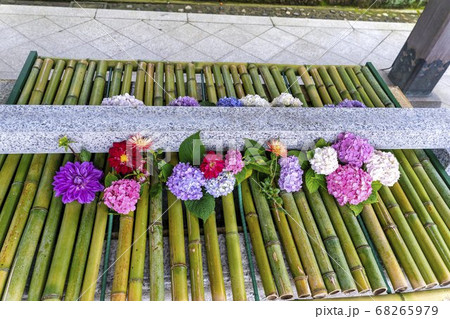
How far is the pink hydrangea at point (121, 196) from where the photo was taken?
170 centimetres

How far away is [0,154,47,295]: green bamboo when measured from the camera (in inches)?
61.5

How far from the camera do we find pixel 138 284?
1.58m

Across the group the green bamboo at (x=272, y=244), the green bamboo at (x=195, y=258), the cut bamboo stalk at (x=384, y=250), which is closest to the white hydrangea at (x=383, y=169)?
the cut bamboo stalk at (x=384, y=250)

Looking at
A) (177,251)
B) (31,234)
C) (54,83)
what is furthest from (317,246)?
(54,83)

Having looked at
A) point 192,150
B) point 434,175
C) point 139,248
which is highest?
point 192,150

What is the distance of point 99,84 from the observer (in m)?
2.51

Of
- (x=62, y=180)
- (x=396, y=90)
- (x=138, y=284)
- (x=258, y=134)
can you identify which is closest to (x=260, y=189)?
(x=258, y=134)

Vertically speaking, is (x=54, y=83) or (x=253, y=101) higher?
(x=54, y=83)

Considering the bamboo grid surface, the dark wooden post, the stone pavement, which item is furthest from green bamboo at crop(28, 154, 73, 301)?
the dark wooden post

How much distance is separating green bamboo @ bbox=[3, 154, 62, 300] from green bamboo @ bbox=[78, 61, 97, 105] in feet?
1.81

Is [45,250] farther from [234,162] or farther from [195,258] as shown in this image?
[234,162]

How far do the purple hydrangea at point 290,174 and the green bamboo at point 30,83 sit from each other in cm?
171

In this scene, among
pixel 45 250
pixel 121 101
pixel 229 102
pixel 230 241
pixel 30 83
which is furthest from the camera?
pixel 30 83

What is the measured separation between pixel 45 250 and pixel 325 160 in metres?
1.43
